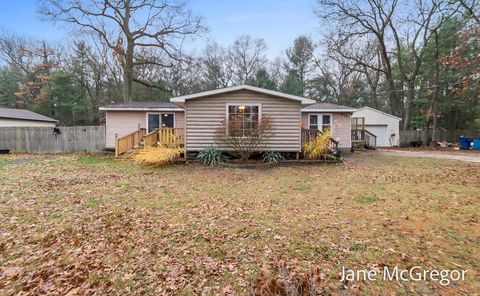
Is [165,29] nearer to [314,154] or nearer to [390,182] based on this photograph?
[314,154]

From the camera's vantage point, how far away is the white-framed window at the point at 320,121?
15198 mm

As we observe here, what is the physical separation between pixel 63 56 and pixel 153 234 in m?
31.4

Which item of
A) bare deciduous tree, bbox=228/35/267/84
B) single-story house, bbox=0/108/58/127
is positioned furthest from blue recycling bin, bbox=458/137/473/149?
single-story house, bbox=0/108/58/127

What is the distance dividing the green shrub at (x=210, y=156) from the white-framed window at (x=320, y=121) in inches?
289

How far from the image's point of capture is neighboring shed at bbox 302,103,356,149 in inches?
590

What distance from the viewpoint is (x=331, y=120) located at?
49.9 feet

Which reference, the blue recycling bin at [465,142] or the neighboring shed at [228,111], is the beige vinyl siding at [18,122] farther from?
the blue recycling bin at [465,142]

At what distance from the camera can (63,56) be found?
26.5 m

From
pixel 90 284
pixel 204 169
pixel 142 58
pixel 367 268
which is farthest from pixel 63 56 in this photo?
pixel 367 268

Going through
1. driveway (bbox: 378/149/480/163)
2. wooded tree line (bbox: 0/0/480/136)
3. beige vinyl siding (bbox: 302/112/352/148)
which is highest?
wooded tree line (bbox: 0/0/480/136)

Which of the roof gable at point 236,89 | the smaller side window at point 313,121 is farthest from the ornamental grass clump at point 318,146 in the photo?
the smaller side window at point 313,121

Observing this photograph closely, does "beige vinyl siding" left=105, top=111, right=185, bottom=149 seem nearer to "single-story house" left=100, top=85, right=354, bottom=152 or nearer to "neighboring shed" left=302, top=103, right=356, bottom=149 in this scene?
"single-story house" left=100, top=85, right=354, bottom=152

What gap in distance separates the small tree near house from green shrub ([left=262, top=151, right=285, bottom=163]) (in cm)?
33
